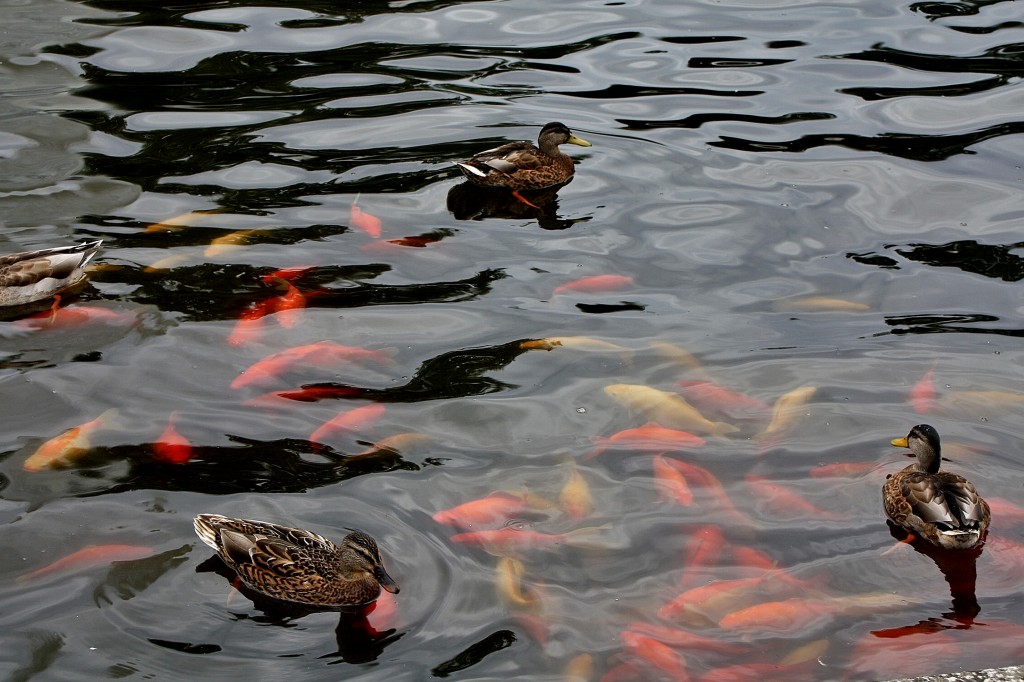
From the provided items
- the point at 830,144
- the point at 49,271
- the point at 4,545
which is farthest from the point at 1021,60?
the point at 4,545

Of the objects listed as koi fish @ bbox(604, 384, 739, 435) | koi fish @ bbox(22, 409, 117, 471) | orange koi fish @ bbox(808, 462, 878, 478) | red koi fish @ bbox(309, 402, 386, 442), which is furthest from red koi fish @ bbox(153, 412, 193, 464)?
orange koi fish @ bbox(808, 462, 878, 478)

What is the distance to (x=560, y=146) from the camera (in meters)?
12.6

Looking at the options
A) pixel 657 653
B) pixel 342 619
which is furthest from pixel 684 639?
pixel 342 619

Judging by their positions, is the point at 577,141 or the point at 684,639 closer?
the point at 684,639

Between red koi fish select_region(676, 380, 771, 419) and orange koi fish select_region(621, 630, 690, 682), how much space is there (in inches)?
89.7

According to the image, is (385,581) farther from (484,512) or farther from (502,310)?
(502,310)

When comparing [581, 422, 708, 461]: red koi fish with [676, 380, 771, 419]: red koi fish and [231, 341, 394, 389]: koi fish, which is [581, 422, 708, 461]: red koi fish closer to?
[676, 380, 771, 419]: red koi fish

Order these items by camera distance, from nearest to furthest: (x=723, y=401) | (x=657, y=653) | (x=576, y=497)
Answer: (x=657, y=653) < (x=576, y=497) < (x=723, y=401)

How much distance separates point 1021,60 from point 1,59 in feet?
40.3

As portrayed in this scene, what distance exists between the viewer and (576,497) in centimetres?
708

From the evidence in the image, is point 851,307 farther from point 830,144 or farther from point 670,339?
point 830,144

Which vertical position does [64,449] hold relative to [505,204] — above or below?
below

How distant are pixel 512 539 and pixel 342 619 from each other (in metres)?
1.05

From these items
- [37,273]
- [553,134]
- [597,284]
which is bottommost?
[597,284]
